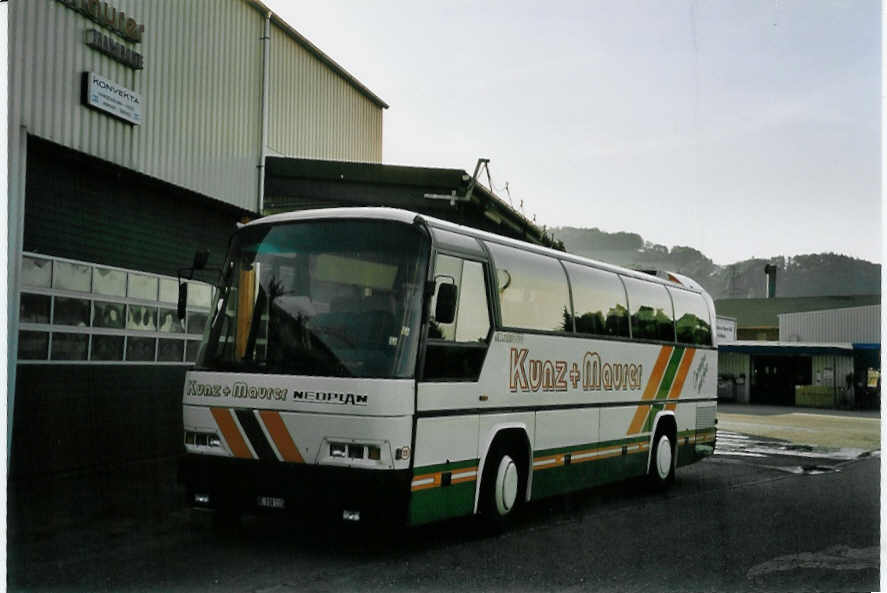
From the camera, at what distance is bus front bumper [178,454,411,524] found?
8.09m

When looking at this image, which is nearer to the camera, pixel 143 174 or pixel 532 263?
pixel 532 263

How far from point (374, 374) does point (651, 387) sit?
6380 millimetres

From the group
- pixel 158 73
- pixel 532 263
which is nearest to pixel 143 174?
pixel 158 73

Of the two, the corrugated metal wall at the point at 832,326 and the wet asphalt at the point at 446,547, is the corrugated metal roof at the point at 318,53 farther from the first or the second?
the corrugated metal wall at the point at 832,326

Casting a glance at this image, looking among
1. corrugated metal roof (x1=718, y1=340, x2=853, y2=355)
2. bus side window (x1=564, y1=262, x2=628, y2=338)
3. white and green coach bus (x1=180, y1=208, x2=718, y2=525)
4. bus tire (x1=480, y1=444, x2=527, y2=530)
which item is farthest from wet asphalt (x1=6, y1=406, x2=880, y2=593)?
corrugated metal roof (x1=718, y1=340, x2=853, y2=355)

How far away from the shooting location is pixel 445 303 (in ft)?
28.7

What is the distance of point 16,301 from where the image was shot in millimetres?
11414

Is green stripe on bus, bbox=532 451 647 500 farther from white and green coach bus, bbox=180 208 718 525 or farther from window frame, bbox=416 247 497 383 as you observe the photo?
window frame, bbox=416 247 497 383

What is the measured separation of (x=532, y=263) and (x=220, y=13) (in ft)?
25.6

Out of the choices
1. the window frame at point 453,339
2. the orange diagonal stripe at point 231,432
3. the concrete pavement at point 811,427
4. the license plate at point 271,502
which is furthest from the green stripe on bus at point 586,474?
the concrete pavement at point 811,427

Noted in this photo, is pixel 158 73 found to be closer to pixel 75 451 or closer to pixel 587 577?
pixel 75 451

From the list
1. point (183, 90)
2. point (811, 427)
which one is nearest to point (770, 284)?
point (811, 427)

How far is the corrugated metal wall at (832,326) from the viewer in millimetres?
43719

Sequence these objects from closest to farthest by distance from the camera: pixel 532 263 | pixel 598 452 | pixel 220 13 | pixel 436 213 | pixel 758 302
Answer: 1. pixel 532 263
2. pixel 598 452
3. pixel 220 13
4. pixel 436 213
5. pixel 758 302
